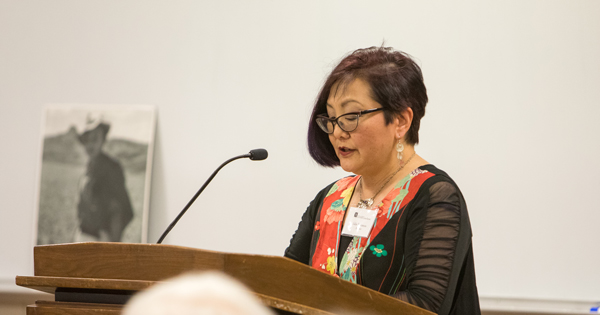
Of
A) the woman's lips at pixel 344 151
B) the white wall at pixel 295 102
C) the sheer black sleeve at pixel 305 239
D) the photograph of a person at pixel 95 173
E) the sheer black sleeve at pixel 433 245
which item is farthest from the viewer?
the photograph of a person at pixel 95 173

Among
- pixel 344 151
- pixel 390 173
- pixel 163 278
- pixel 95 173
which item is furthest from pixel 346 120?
pixel 95 173

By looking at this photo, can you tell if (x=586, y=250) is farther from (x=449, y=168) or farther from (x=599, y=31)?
(x=599, y=31)

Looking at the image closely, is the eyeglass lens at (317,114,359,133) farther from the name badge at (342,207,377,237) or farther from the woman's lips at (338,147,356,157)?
the name badge at (342,207,377,237)

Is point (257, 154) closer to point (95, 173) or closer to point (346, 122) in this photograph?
point (346, 122)

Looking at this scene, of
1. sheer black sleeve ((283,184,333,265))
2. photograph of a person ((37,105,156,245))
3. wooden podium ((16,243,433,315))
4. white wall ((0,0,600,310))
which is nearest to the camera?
wooden podium ((16,243,433,315))

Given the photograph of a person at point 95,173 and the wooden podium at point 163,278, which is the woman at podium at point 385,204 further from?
the photograph of a person at point 95,173

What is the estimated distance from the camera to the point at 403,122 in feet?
5.83

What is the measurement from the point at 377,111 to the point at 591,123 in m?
1.84

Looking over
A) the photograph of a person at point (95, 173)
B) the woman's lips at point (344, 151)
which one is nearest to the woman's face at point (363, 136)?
the woman's lips at point (344, 151)

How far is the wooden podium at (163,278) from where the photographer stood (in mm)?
1039

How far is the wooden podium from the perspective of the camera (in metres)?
1.04

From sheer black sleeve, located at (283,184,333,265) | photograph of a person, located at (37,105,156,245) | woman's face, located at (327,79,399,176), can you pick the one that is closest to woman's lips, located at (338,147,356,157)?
woman's face, located at (327,79,399,176)

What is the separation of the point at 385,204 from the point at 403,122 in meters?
0.28

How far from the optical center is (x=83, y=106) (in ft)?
11.0
